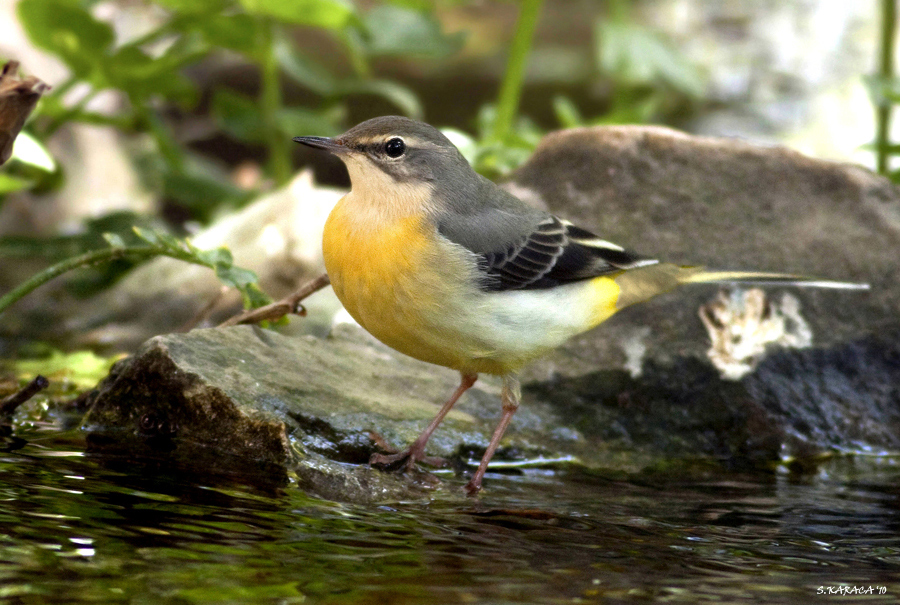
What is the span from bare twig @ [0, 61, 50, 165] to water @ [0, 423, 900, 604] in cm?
136

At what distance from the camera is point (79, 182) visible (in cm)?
1088

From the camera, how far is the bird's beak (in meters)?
4.78

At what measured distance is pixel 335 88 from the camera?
9.27 meters

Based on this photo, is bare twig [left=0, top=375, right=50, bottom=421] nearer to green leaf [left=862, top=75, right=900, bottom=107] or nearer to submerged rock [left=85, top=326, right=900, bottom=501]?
submerged rock [left=85, top=326, right=900, bottom=501]

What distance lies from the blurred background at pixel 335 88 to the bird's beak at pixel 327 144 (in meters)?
1.07

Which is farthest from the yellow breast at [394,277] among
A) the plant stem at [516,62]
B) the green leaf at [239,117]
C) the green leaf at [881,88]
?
the green leaf at [239,117]

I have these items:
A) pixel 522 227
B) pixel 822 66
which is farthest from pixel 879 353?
pixel 822 66

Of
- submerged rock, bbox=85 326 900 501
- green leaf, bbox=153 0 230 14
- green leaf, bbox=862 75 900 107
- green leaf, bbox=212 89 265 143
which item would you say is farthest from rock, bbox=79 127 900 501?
green leaf, bbox=212 89 265 143

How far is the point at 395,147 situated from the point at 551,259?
1.00 metres

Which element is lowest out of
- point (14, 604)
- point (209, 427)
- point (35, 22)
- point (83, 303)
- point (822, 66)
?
point (14, 604)

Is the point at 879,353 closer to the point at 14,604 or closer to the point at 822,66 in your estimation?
the point at 14,604

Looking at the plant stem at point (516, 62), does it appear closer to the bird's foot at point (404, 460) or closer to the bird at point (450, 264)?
the bird at point (450, 264)

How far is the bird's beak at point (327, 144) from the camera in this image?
15.7 feet

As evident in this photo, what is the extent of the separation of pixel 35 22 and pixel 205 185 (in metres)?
1.98
